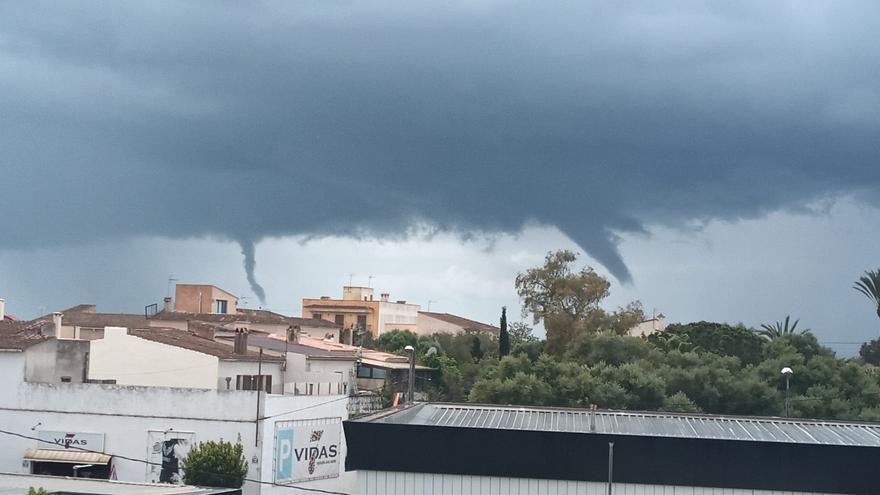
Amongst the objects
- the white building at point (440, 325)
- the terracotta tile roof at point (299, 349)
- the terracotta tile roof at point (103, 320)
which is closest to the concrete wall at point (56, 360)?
the terracotta tile roof at point (299, 349)

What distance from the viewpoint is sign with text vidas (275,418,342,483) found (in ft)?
189

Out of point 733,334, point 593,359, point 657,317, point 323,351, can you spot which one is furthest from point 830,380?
point 657,317

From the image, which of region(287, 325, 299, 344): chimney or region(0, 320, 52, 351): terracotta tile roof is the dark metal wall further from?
region(287, 325, 299, 344): chimney

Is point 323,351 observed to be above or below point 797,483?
above

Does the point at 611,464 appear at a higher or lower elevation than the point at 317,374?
lower

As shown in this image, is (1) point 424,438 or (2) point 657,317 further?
(2) point 657,317

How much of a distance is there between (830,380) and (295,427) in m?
42.0

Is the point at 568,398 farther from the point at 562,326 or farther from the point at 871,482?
the point at 871,482

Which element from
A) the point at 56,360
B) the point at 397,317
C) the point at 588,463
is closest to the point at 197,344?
the point at 56,360

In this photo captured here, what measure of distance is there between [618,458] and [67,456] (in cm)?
3332

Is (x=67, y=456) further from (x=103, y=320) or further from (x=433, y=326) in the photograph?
(x=433, y=326)

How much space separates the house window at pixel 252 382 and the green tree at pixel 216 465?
7.46 metres

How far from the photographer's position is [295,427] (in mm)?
59062

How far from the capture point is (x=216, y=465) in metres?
53.5
